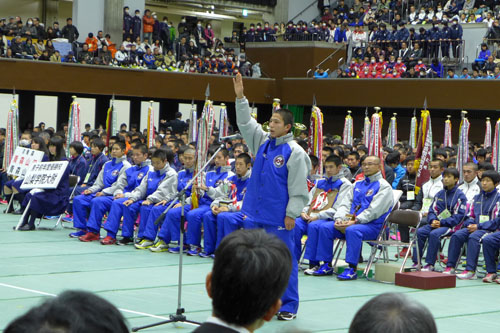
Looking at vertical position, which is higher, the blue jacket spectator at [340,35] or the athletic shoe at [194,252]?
the blue jacket spectator at [340,35]

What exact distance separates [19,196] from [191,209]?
202 inches

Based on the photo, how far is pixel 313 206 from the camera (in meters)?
10.9

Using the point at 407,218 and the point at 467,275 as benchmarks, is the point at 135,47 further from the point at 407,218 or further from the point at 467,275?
the point at 467,275

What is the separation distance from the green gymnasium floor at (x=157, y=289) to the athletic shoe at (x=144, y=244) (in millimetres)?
196

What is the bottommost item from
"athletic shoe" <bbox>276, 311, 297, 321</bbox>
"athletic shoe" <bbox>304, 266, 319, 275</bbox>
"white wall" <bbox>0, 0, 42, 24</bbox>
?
"athletic shoe" <bbox>304, 266, 319, 275</bbox>

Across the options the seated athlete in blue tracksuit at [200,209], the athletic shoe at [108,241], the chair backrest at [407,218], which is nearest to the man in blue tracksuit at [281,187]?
the chair backrest at [407,218]

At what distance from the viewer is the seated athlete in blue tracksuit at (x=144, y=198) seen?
1213 centimetres

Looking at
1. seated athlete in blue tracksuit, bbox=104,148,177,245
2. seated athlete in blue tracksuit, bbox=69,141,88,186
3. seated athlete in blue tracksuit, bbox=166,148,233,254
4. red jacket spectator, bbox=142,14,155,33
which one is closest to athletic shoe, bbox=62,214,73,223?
seated athlete in blue tracksuit, bbox=69,141,88,186

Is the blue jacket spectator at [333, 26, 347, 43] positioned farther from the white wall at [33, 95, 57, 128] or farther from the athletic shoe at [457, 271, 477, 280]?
the athletic shoe at [457, 271, 477, 280]

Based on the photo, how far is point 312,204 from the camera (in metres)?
11.0

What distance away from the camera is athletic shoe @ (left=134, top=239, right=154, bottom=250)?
39.2 feet

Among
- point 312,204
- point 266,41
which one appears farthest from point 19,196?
point 266,41

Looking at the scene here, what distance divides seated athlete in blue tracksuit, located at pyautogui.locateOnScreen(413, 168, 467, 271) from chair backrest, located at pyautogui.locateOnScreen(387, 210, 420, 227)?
1.97ft

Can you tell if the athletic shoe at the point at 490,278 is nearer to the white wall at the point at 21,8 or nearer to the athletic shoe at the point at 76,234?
the athletic shoe at the point at 76,234
